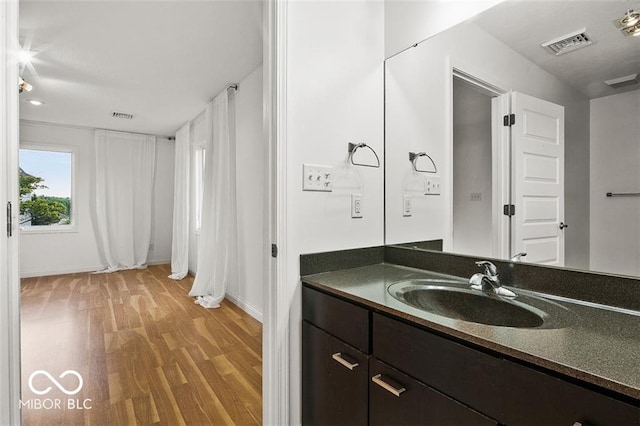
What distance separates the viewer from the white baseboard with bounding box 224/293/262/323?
3.21 metres

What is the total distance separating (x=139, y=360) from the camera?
7.68ft

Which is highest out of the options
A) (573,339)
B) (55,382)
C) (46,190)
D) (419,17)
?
(419,17)

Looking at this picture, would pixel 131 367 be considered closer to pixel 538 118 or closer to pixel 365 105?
pixel 365 105

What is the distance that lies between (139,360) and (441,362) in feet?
7.57

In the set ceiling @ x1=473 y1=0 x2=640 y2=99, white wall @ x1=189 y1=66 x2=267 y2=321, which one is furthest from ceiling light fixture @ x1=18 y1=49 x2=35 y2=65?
ceiling @ x1=473 y1=0 x2=640 y2=99

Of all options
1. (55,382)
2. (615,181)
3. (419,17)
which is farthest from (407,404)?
(55,382)

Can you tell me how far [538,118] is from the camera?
1.24 m

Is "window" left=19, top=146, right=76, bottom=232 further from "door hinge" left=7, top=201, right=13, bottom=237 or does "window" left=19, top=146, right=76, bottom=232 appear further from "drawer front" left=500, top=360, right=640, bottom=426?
"drawer front" left=500, top=360, right=640, bottom=426

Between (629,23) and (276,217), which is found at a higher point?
(629,23)

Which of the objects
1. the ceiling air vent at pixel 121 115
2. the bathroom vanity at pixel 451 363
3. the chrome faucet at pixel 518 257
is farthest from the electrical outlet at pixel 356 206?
the ceiling air vent at pixel 121 115

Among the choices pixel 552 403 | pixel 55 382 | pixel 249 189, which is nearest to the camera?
pixel 552 403

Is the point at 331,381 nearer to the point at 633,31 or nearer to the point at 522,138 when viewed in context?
the point at 522,138

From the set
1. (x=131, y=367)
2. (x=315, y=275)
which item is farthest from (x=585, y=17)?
(x=131, y=367)

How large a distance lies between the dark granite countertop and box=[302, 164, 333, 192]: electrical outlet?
504 millimetres
